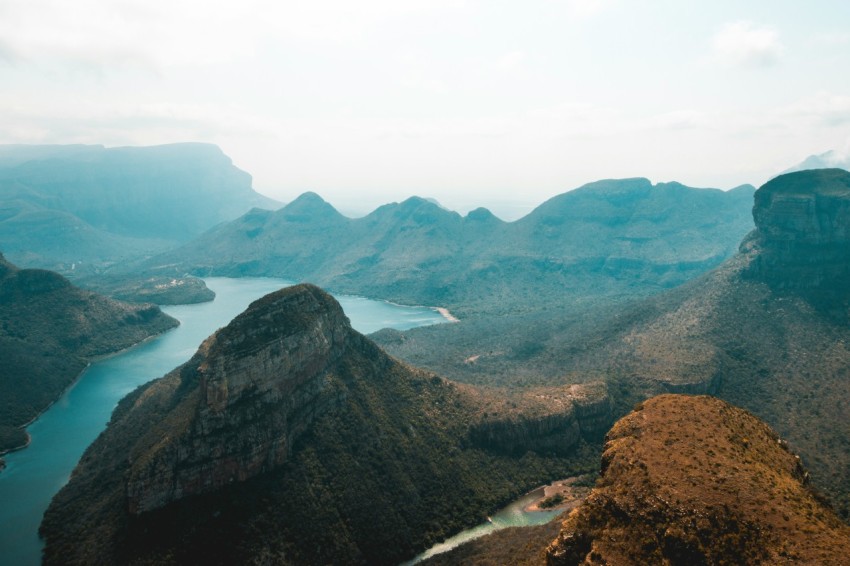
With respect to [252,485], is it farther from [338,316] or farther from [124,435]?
[124,435]

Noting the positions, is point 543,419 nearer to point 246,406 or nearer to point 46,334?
point 246,406

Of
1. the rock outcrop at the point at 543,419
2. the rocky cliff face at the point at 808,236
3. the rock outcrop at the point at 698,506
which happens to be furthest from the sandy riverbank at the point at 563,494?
the rocky cliff face at the point at 808,236

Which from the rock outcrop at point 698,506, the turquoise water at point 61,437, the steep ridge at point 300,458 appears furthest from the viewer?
the turquoise water at point 61,437

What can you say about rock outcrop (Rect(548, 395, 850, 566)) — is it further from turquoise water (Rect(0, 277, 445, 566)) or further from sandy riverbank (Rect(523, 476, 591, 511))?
turquoise water (Rect(0, 277, 445, 566))

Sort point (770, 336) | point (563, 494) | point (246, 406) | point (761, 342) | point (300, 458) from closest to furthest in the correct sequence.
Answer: point (246, 406) → point (300, 458) → point (563, 494) → point (761, 342) → point (770, 336)

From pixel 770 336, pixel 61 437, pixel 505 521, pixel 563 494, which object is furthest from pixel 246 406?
pixel 770 336

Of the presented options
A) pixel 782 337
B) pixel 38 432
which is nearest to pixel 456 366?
pixel 782 337

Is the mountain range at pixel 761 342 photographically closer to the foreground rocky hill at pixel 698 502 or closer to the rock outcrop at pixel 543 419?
the rock outcrop at pixel 543 419

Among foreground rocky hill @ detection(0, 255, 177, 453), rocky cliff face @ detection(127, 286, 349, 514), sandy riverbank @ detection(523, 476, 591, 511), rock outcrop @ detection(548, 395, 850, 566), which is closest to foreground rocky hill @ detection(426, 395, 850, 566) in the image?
rock outcrop @ detection(548, 395, 850, 566)
